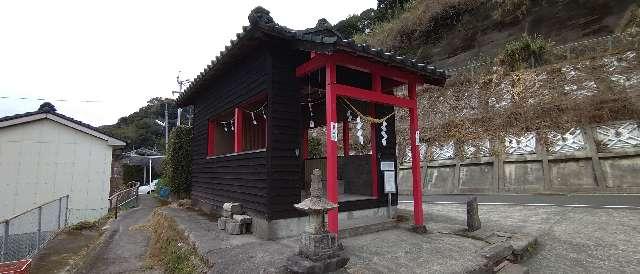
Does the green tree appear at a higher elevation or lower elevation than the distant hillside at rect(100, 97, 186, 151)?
higher

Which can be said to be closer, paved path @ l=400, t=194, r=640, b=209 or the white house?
paved path @ l=400, t=194, r=640, b=209

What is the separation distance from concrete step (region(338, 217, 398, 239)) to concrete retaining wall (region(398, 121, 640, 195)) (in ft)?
28.1

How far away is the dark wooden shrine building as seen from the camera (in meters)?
6.23

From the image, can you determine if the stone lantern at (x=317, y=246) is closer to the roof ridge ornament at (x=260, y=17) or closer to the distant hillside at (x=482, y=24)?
the roof ridge ornament at (x=260, y=17)

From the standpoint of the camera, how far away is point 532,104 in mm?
16016

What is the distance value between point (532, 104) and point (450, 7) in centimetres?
1716

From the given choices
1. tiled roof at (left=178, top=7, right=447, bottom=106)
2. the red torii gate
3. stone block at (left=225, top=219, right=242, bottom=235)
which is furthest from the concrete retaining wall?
stone block at (left=225, top=219, right=242, bottom=235)

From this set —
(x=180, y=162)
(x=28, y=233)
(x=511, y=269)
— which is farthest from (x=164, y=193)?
(x=511, y=269)

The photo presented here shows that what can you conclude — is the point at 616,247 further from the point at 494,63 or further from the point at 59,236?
the point at 494,63

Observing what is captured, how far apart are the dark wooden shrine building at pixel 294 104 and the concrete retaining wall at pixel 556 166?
7.65 m

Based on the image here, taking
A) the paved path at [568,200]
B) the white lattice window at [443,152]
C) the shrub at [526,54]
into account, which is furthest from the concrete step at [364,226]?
the shrub at [526,54]

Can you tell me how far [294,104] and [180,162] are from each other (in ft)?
33.1

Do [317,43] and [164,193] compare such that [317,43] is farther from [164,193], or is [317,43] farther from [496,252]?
[164,193]

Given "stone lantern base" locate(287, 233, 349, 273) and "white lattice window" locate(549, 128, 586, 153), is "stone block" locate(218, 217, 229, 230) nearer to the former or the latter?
"stone lantern base" locate(287, 233, 349, 273)
